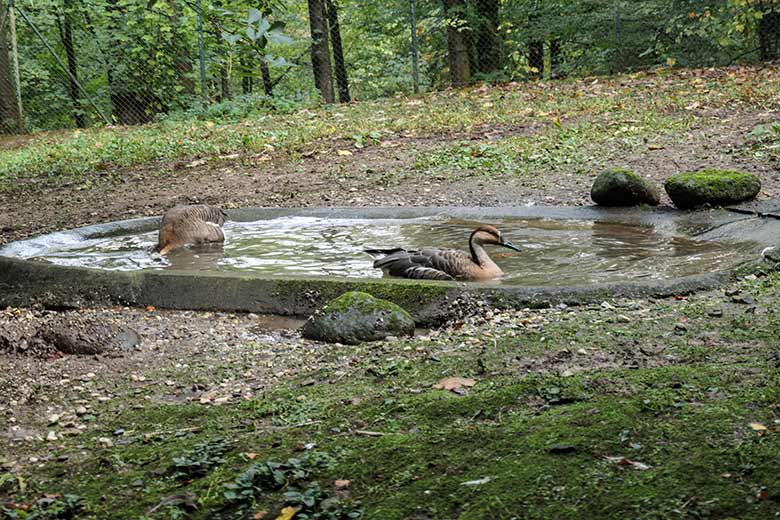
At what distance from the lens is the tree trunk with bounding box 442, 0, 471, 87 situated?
22016mm

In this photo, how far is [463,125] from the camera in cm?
1603

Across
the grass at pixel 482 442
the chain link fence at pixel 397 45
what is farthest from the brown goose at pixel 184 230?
the chain link fence at pixel 397 45

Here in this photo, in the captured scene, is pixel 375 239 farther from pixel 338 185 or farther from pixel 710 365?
pixel 710 365

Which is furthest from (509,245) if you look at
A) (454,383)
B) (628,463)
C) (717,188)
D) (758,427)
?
(628,463)

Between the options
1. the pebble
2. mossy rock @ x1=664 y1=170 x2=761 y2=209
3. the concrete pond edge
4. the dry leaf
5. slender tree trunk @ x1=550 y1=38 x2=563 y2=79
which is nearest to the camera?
the pebble

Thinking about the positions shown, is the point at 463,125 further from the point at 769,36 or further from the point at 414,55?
the point at 769,36

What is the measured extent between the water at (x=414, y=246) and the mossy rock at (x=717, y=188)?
0.53 m

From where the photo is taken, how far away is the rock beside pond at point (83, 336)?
235 inches

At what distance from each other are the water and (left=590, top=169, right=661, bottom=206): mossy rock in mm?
507

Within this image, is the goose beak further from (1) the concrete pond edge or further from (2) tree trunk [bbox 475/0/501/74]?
(2) tree trunk [bbox 475/0/501/74]

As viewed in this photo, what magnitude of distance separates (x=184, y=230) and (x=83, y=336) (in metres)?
3.26

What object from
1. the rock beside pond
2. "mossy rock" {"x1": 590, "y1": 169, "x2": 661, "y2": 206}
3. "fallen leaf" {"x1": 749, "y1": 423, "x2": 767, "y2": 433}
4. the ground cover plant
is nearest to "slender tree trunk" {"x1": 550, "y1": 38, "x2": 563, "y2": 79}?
"mossy rock" {"x1": 590, "y1": 169, "x2": 661, "y2": 206}

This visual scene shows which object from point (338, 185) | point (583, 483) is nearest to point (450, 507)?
point (583, 483)

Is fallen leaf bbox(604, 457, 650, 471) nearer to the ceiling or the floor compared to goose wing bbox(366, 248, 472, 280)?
nearer to the floor
